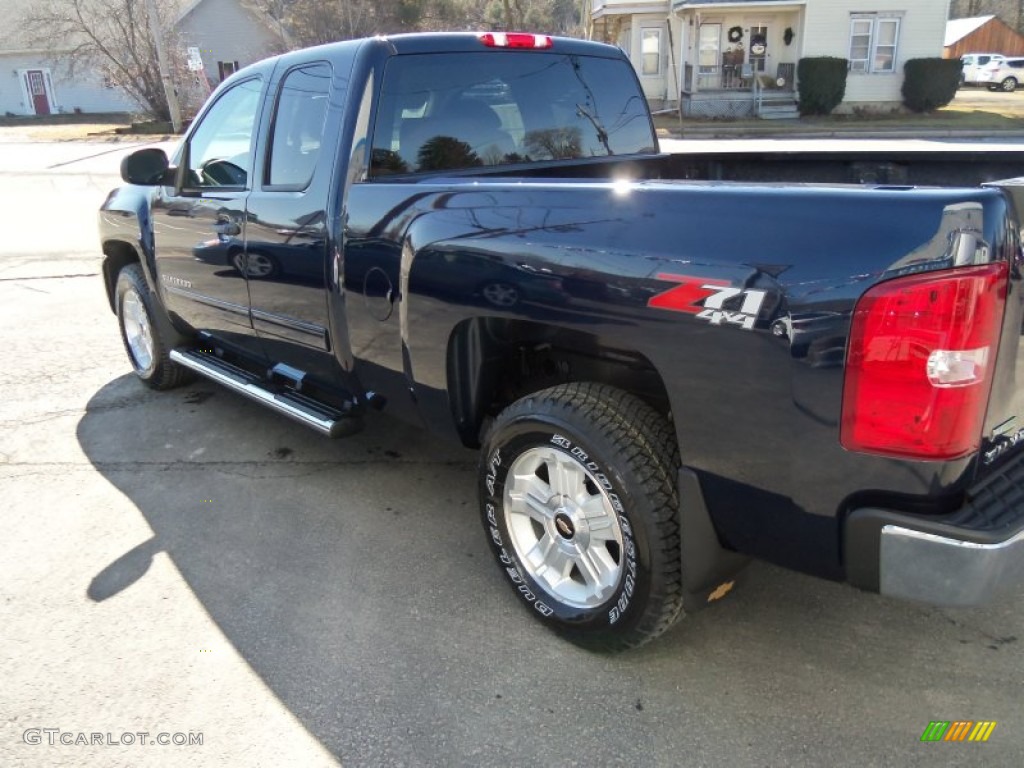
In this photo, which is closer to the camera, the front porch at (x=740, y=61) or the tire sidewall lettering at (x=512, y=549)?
the tire sidewall lettering at (x=512, y=549)

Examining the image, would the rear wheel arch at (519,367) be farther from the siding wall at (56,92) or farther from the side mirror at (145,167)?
the siding wall at (56,92)

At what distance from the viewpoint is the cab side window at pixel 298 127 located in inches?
140

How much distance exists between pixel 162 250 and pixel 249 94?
1.16m

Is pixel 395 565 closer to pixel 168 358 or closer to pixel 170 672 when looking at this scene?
pixel 170 672

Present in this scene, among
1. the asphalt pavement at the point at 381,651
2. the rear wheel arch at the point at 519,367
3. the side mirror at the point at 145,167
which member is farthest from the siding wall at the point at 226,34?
the rear wheel arch at the point at 519,367

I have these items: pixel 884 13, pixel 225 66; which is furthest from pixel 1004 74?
pixel 225 66

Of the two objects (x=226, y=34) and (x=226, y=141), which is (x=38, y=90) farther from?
(x=226, y=141)

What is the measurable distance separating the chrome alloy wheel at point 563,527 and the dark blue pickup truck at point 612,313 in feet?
0.03

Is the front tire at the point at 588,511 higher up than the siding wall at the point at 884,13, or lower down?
lower down

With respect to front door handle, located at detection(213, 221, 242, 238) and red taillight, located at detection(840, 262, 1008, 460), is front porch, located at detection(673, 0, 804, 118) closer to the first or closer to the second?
front door handle, located at detection(213, 221, 242, 238)

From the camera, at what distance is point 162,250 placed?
475cm

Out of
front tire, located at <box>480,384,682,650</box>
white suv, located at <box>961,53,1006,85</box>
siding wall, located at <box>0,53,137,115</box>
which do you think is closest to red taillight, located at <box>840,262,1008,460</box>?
front tire, located at <box>480,384,682,650</box>

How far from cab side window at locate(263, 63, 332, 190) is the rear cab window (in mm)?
368

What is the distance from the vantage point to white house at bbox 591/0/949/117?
2733 centimetres
